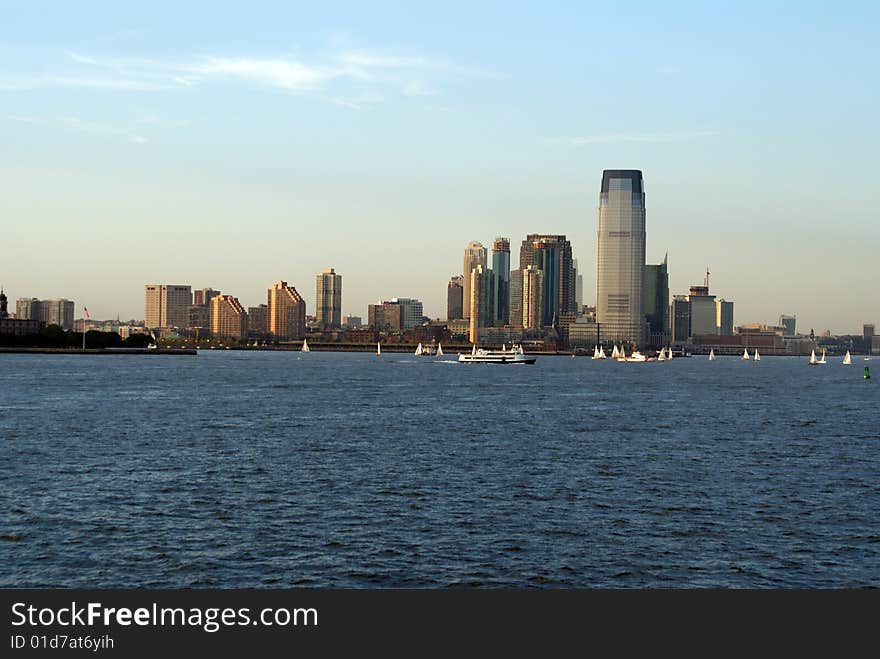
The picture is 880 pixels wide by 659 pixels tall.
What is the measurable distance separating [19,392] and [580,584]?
352ft

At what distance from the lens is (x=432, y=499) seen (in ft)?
161

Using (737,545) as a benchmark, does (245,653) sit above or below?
above

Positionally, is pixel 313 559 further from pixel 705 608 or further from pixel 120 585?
pixel 705 608

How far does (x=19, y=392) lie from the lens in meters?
126

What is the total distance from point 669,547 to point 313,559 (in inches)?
518

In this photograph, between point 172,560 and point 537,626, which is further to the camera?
point 172,560

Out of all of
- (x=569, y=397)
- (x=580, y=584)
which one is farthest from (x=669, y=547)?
(x=569, y=397)

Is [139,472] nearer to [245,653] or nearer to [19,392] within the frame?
[245,653]

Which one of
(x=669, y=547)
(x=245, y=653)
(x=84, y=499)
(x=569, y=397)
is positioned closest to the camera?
(x=245, y=653)

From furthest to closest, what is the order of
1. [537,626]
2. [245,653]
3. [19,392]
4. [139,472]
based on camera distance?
[19,392]
[139,472]
[537,626]
[245,653]

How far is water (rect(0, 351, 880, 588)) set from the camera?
116ft

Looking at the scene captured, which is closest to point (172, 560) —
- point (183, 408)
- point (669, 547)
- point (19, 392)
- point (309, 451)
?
point (669, 547)

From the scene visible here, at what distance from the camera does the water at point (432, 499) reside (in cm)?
3522

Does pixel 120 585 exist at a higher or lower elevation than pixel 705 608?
lower
